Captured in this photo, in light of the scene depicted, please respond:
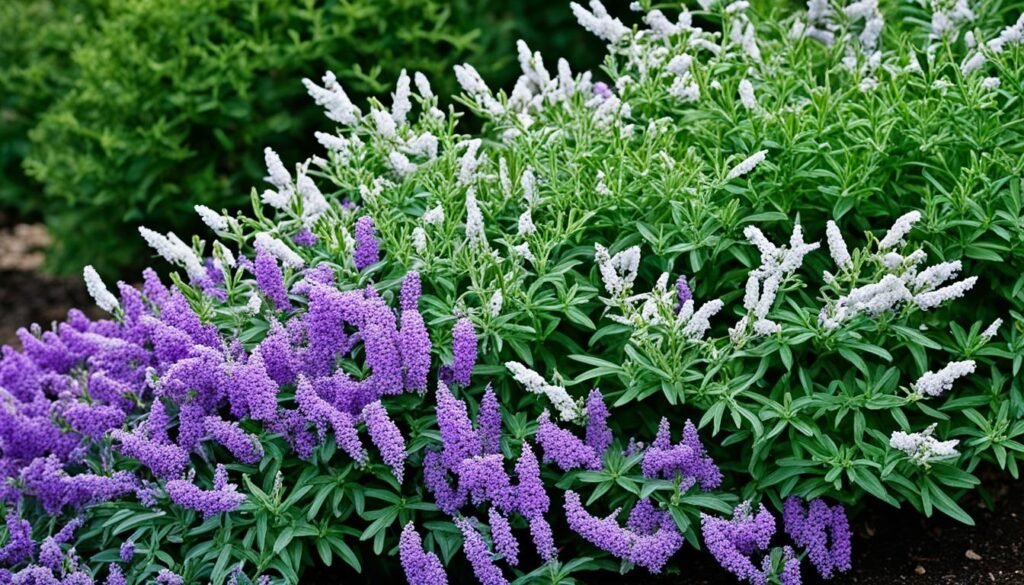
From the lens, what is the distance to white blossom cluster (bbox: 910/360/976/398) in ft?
11.7

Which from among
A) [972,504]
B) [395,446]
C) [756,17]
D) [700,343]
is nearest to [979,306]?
[972,504]

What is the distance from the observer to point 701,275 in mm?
4246

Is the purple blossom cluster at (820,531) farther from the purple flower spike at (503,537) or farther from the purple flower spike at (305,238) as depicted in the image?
the purple flower spike at (305,238)

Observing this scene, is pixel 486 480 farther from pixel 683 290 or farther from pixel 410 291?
pixel 683 290

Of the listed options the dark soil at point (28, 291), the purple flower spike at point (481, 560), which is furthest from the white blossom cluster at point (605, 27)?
the dark soil at point (28, 291)

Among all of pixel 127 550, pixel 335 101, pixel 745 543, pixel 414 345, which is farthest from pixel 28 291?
pixel 745 543

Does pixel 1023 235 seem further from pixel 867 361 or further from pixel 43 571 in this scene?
pixel 43 571

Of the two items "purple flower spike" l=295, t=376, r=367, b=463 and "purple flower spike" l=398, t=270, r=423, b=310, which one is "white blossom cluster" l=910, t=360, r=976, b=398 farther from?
"purple flower spike" l=295, t=376, r=367, b=463

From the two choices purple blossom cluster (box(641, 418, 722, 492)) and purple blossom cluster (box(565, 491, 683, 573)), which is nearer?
purple blossom cluster (box(565, 491, 683, 573))

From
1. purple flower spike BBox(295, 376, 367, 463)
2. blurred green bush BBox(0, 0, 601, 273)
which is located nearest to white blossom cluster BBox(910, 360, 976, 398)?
purple flower spike BBox(295, 376, 367, 463)

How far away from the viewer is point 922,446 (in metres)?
3.64

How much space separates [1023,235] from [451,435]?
5.85ft

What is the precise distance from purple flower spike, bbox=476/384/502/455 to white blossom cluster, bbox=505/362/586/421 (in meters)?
0.10

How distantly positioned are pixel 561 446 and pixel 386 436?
1.65 ft
